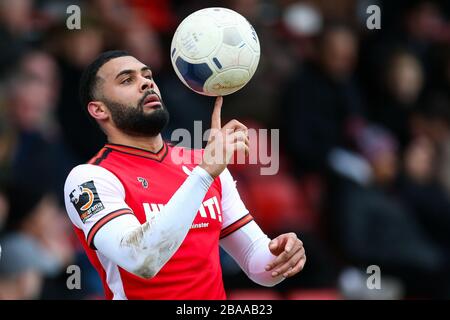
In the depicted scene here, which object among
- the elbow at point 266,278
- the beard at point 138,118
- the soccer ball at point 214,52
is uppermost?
the soccer ball at point 214,52

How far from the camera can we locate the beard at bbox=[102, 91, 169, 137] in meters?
6.07

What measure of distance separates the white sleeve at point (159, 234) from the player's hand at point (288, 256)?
0.71m

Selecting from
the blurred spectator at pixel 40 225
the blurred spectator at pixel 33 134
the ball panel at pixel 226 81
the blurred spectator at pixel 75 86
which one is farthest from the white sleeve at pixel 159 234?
the blurred spectator at pixel 75 86

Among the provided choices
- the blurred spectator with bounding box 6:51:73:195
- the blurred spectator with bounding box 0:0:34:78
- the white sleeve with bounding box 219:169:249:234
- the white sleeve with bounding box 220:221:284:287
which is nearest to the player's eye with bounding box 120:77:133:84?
the white sleeve with bounding box 219:169:249:234

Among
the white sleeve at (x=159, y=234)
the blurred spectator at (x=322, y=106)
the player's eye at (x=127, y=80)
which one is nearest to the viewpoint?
the white sleeve at (x=159, y=234)

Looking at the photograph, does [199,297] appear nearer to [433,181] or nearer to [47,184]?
[47,184]

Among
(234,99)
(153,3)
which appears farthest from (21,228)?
(153,3)

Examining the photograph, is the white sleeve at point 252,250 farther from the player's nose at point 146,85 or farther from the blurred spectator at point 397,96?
the blurred spectator at point 397,96

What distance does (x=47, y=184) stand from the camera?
10227 mm

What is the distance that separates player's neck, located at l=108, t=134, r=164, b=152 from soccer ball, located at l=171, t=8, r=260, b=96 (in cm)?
52

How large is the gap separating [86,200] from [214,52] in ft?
3.81

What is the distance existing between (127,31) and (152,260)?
6588 mm

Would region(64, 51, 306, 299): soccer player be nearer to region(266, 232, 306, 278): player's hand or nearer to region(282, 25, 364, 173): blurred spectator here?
region(266, 232, 306, 278): player's hand

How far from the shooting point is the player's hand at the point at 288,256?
588 centimetres
